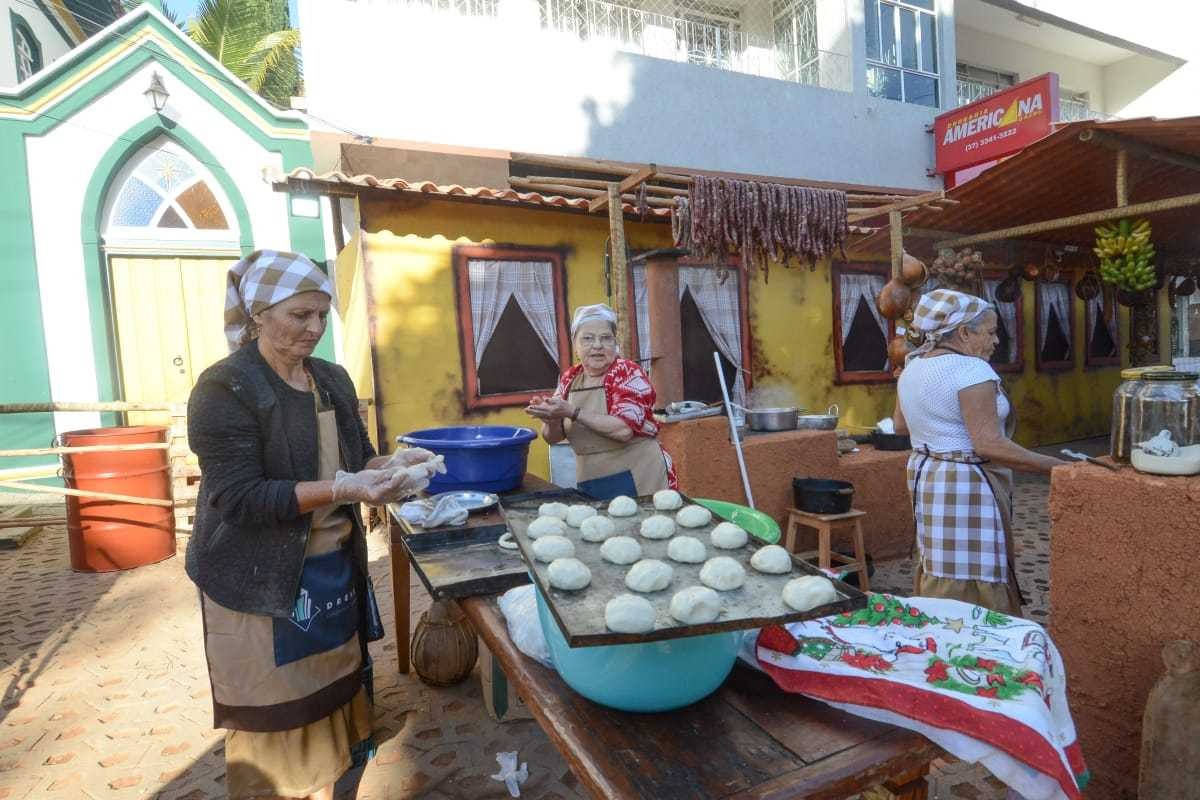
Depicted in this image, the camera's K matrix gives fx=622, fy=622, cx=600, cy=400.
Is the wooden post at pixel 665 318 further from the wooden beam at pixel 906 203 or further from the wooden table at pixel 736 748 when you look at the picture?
the wooden table at pixel 736 748

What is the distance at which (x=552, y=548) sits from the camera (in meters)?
1.57

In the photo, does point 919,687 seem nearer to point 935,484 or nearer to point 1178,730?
point 1178,730

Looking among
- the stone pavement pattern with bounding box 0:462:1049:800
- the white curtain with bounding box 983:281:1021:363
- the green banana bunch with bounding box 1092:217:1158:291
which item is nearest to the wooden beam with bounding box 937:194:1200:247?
the green banana bunch with bounding box 1092:217:1158:291

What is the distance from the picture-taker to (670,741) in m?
1.15

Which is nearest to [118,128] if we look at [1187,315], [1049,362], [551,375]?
[551,375]

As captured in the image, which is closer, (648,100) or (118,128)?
(118,128)

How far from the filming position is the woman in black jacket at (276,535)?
1.75 meters

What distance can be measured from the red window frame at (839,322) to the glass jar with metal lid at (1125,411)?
6.86 metres

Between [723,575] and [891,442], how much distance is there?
5.18m

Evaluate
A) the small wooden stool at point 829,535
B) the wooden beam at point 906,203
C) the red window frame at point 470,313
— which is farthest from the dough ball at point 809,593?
the red window frame at point 470,313

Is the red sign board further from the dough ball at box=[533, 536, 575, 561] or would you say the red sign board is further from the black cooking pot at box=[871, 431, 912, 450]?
the dough ball at box=[533, 536, 575, 561]

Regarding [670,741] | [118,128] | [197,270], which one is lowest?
[670,741]

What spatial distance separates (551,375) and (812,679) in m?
5.98

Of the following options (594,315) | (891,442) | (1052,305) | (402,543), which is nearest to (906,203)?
(891,442)
